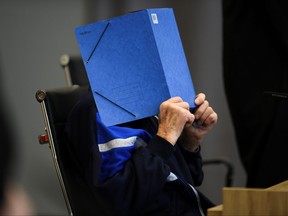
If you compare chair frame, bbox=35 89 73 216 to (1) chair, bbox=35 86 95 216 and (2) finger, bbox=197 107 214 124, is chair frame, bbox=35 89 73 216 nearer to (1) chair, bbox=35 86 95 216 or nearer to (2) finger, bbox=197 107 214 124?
(1) chair, bbox=35 86 95 216

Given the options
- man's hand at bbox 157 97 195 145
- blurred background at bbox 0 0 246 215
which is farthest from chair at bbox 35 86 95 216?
blurred background at bbox 0 0 246 215

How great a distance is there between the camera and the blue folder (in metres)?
1.41

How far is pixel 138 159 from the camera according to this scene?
4.56ft

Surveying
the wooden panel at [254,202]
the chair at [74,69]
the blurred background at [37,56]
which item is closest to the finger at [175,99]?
the wooden panel at [254,202]

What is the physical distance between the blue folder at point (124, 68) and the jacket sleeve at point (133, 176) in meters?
0.08

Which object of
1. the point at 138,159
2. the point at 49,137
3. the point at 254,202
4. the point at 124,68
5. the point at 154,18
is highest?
the point at 154,18

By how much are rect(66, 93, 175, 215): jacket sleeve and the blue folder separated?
0.08 meters

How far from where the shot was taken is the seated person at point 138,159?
1371mm

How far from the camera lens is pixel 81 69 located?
8.98ft

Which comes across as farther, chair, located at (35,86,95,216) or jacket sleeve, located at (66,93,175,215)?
chair, located at (35,86,95,216)

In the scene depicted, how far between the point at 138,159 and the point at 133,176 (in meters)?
0.05

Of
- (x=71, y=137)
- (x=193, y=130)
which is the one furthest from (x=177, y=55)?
(x=71, y=137)

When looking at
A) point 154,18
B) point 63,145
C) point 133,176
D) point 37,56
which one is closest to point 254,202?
point 133,176

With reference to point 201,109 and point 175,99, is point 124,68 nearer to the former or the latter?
point 175,99
